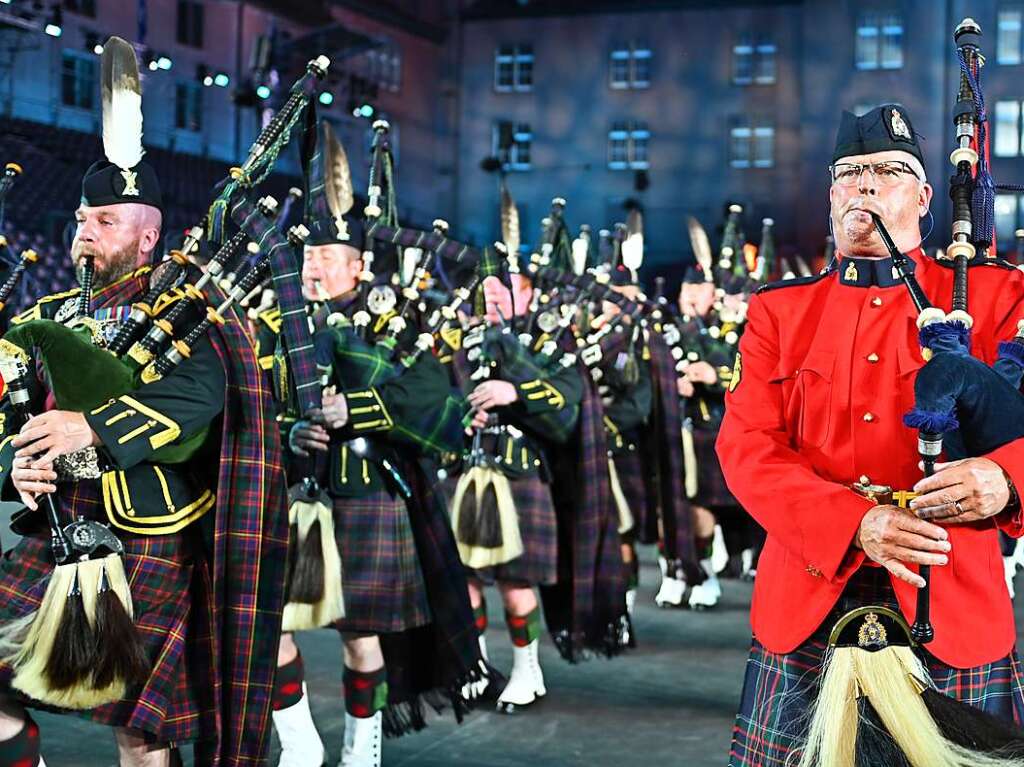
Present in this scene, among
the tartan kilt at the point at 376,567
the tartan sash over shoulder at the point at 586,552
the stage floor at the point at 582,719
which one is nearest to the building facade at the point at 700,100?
the stage floor at the point at 582,719

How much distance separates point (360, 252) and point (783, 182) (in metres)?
24.4

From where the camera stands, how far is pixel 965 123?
2.63 m

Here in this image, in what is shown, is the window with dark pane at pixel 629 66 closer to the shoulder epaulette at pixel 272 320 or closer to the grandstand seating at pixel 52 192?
the grandstand seating at pixel 52 192

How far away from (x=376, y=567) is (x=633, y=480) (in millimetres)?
3422

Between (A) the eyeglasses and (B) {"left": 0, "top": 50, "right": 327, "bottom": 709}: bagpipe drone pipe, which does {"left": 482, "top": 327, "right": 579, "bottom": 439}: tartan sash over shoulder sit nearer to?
(B) {"left": 0, "top": 50, "right": 327, "bottom": 709}: bagpipe drone pipe

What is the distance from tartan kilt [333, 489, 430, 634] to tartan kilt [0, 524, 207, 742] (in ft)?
3.62

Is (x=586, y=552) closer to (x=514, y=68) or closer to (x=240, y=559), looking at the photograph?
(x=240, y=559)

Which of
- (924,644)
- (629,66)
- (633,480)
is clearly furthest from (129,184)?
(629,66)

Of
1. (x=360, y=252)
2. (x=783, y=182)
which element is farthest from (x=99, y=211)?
(x=783, y=182)

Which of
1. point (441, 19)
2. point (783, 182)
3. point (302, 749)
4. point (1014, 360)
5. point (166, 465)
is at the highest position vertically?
point (441, 19)

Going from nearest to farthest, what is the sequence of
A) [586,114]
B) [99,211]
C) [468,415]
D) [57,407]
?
[57,407], [99,211], [468,415], [586,114]

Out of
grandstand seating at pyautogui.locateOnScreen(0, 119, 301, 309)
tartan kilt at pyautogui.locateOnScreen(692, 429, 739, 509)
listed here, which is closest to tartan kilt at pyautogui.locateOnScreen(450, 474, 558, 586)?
tartan kilt at pyautogui.locateOnScreen(692, 429, 739, 509)

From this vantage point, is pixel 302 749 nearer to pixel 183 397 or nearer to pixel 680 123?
pixel 183 397

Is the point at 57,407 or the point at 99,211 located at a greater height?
the point at 99,211
